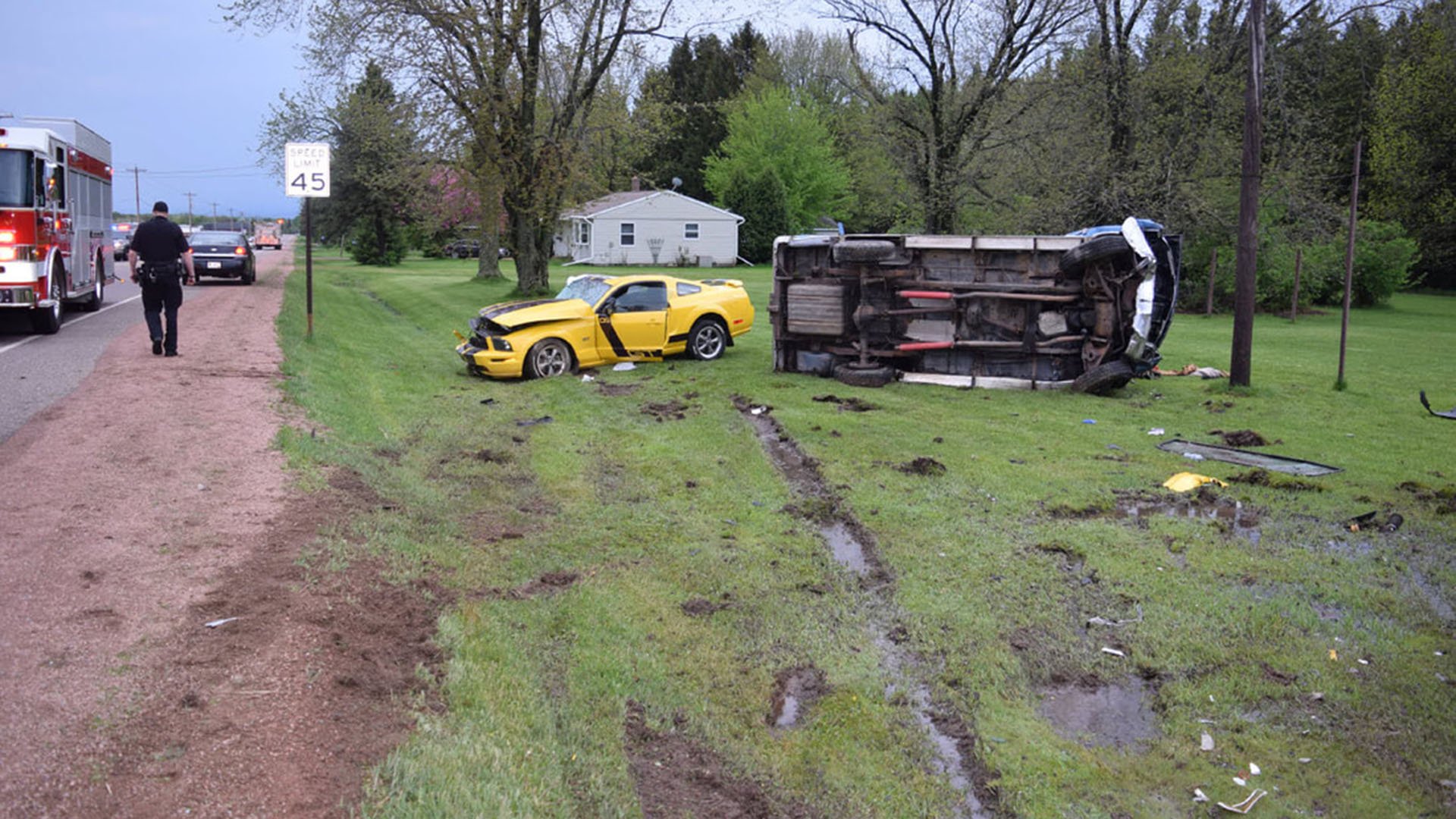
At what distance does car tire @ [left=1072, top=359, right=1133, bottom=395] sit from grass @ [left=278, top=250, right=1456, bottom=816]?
657 mm

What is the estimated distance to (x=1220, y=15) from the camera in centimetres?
3350

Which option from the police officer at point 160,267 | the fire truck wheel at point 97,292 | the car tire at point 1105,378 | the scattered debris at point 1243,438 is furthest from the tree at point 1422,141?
the police officer at point 160,267

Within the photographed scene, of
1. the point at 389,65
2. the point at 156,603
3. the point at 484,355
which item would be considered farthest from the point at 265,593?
the point at 389,65

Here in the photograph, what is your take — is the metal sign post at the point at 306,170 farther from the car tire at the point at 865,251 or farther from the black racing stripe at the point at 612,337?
the car tire at the point at 865,251

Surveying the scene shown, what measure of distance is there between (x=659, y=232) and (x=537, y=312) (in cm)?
4522

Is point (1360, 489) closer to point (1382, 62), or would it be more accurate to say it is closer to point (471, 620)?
point (471, 620)

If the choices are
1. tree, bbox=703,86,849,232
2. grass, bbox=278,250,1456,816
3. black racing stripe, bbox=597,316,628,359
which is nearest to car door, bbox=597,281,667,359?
black racing stripe, bbox=597,316,628,359

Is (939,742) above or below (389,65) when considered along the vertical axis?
below

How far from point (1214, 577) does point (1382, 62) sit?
53.2m

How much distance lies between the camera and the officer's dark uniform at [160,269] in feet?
44.8

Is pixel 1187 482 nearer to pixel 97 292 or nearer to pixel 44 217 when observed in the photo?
pixel 44 217

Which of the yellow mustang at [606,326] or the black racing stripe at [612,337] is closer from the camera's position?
the yellow mustang at [606,326]

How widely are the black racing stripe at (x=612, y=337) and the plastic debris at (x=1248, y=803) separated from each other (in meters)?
13.6

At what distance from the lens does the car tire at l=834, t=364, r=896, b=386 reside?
16.1m
